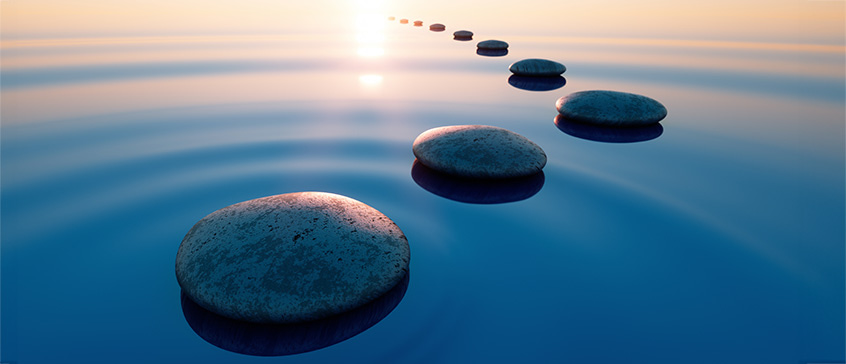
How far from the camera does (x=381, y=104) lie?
8.91 meters

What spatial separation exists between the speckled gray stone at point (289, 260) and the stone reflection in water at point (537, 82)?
813 cm

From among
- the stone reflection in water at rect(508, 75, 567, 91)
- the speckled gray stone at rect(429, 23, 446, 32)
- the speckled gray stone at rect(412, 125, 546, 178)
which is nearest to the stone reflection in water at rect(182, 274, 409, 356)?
the speckled gray stone at rect(412, 125, 546, 178)

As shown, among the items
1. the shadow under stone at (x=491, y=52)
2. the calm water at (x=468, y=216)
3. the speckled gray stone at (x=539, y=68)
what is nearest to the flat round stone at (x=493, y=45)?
the shadow under stone at (x=491, y=52)

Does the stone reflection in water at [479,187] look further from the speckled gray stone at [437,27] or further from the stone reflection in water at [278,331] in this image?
the speckled gray stone at [437,27]

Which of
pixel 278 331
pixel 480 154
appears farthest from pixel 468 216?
pixel 278 331

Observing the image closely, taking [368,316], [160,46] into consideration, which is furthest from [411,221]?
[160,46]

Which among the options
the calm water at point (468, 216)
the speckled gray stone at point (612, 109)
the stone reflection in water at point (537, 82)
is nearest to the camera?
the calm water at point (468, 216)

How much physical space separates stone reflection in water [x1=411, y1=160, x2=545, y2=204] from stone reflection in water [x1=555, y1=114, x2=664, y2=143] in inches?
80.6

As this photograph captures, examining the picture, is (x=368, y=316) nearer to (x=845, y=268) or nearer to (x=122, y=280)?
(x=122, y=280)

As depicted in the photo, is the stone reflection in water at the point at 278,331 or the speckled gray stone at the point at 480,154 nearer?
the stone reflection in water at the point at 278,331

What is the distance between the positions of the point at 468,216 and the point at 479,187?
701 mm

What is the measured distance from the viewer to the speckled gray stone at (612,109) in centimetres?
732

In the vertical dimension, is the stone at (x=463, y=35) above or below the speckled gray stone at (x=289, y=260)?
below

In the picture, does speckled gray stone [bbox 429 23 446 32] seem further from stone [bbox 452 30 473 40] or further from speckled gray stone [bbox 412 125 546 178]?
speckled gray stone [bbox 412 125 546 178]
